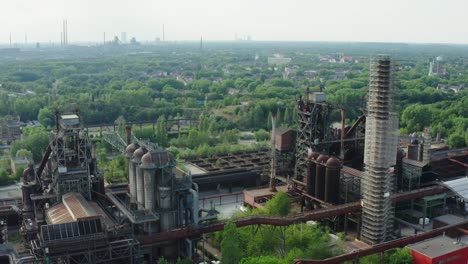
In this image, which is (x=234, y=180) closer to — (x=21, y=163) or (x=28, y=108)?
(x=21, y=163)

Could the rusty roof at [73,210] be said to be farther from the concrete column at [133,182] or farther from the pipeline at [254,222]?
the pipeline at [254,222]

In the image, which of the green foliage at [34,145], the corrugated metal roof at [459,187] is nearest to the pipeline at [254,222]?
the corrugated metal roof at [459,187]

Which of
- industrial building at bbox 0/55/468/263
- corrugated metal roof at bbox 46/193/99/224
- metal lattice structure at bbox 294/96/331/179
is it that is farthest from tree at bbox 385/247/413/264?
corrugated metal roof at bbox 46/193/99/224

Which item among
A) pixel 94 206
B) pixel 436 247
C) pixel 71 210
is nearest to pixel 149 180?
pixel 94 206

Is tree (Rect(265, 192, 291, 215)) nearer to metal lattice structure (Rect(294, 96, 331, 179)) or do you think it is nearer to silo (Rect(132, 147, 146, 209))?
metal lattice structure (Rect(294, 96, 331, 179))

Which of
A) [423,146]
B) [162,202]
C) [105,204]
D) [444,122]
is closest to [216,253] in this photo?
[162,202]

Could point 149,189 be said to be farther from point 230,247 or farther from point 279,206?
point 279,206
